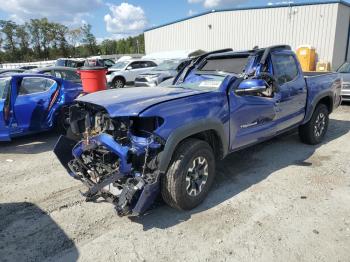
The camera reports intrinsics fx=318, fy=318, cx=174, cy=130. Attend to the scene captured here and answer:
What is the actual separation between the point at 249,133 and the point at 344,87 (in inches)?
302

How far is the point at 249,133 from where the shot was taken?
176 inches

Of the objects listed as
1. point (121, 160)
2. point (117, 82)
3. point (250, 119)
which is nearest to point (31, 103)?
point (121, 160)

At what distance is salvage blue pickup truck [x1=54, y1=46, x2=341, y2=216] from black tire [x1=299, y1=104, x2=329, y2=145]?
121cm

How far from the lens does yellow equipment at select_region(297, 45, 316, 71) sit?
1809cm

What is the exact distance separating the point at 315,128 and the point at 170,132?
4003 mm

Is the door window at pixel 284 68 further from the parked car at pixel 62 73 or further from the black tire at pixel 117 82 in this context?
the black tire at pixel 117 82

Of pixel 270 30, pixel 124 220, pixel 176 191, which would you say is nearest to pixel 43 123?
pixel 124 220

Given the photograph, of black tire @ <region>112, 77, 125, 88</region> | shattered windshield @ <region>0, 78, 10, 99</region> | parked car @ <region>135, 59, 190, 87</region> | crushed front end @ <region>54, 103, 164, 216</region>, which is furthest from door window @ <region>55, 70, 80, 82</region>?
black tire @ <region>112, 77, 125, 88</region>

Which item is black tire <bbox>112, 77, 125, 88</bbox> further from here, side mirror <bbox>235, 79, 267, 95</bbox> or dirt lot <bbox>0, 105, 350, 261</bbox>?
side mirror <bbox>235, 79, 267, 95</bbox>

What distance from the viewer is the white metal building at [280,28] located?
1866cm

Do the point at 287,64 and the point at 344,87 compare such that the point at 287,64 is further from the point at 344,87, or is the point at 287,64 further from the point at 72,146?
the point at 344,87

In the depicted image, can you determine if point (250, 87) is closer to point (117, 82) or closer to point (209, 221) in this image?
point (209, 221)

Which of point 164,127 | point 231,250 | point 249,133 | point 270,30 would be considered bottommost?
point 231,250

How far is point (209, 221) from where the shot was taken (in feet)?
11.8
